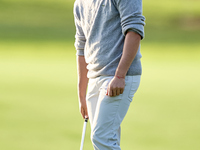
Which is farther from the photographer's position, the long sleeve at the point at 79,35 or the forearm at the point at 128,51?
the long sleeve at the point at 79,35

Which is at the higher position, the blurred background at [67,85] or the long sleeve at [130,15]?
the long sleeve at [130,15]

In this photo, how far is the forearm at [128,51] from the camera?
208 cm

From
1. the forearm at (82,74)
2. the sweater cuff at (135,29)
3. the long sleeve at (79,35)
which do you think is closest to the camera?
the sweater cuff at (135,29)

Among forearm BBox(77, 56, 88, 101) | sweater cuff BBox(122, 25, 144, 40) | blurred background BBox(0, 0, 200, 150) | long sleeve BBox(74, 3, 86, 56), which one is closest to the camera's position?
sweater cuff BBox(122, 25, 144, 40)

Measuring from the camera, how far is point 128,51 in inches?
81.9

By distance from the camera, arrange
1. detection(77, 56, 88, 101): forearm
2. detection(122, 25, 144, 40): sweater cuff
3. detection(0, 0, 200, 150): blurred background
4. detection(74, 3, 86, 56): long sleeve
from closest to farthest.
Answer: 1. detection(122, 25, 144, 40): sweater cuff
2. detection(74, 3, 86, 56): long sleeve
3. detection(77, 56, 88, 101): forearm
4. detection(0, 0, 200, 150): blurred background

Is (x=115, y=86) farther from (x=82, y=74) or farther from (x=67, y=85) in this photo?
(x=67, y=85)

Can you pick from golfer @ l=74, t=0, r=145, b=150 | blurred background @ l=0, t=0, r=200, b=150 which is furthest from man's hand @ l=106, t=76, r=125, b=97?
blurred background @ l=0, t=0, r=200, b=150

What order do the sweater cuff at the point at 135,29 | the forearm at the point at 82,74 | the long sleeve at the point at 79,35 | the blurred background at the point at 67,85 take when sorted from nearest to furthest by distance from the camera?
the sweater cuff at the point at 135,29, the long sleeve at the point at 79,35, the forearm at the point at 82,74, the blurred background at the point at 67,85

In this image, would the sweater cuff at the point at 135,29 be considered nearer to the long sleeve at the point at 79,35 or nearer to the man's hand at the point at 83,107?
the long sleeve at the point at 79,35

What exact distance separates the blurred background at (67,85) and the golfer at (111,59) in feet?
4.77

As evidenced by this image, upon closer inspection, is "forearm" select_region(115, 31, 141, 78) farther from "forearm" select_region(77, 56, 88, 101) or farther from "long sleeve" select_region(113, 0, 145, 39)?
"forearm" select_region(77, 56, 88, 101)

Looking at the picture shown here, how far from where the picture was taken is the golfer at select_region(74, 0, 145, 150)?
2.08 meters

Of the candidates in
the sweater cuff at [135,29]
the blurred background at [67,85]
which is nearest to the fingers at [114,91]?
the sweater cuff at [135,29]
